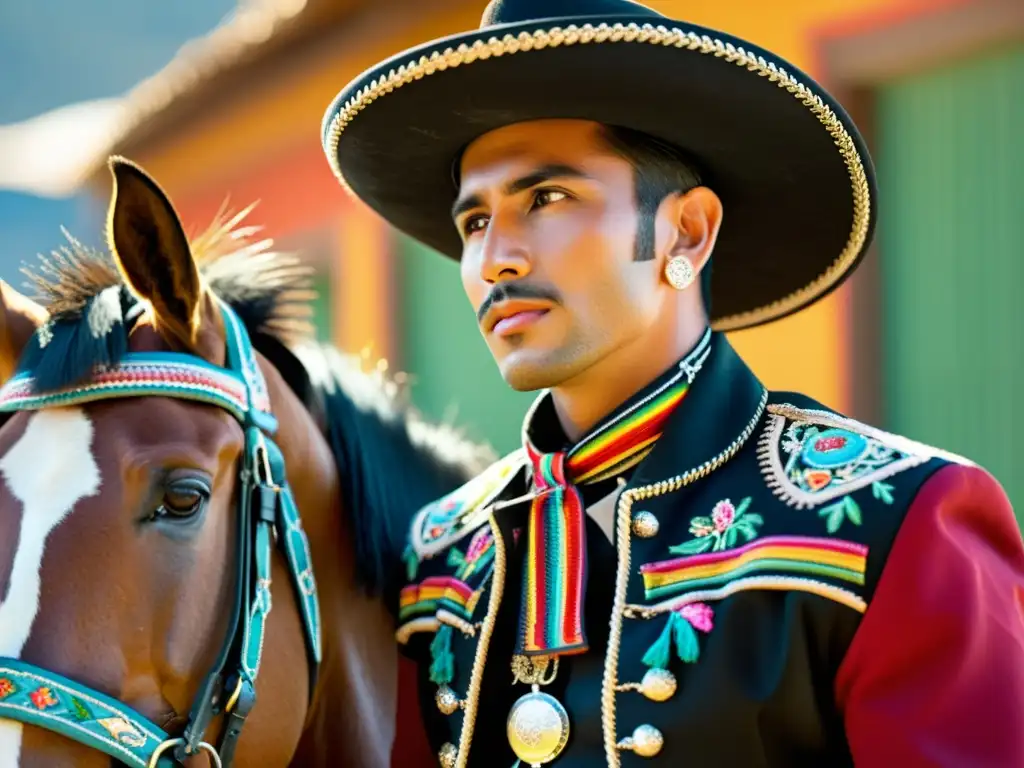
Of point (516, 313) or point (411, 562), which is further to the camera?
point (411, 562)

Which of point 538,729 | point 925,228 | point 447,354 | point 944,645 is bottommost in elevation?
point 944,645

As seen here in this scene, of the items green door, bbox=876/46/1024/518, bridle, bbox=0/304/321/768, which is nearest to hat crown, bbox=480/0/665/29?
bridle, bbox=0/304/321/768

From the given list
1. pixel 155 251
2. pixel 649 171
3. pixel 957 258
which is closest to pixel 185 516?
pixel 155 251

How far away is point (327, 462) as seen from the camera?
Result: 2.33 metres

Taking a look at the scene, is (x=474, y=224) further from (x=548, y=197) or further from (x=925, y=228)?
(x=925, y=228)

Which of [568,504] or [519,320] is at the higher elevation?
[519,320]

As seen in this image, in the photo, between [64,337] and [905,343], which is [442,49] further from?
[905,343]

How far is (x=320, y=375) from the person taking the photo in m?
2.45

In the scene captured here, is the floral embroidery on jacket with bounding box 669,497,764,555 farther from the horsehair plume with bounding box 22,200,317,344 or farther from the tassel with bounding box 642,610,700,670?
the horsehair plume with bounding box 22,200,317,344

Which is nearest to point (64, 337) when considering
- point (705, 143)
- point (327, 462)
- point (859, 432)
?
point (327, 462)

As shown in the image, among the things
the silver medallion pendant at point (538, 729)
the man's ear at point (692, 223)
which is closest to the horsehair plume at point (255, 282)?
the man's ear at point (692, 223)

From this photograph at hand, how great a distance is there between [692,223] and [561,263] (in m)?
0.29

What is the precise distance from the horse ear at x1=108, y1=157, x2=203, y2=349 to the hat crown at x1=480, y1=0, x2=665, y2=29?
59 cm

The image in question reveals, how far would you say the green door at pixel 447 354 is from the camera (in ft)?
21.5
